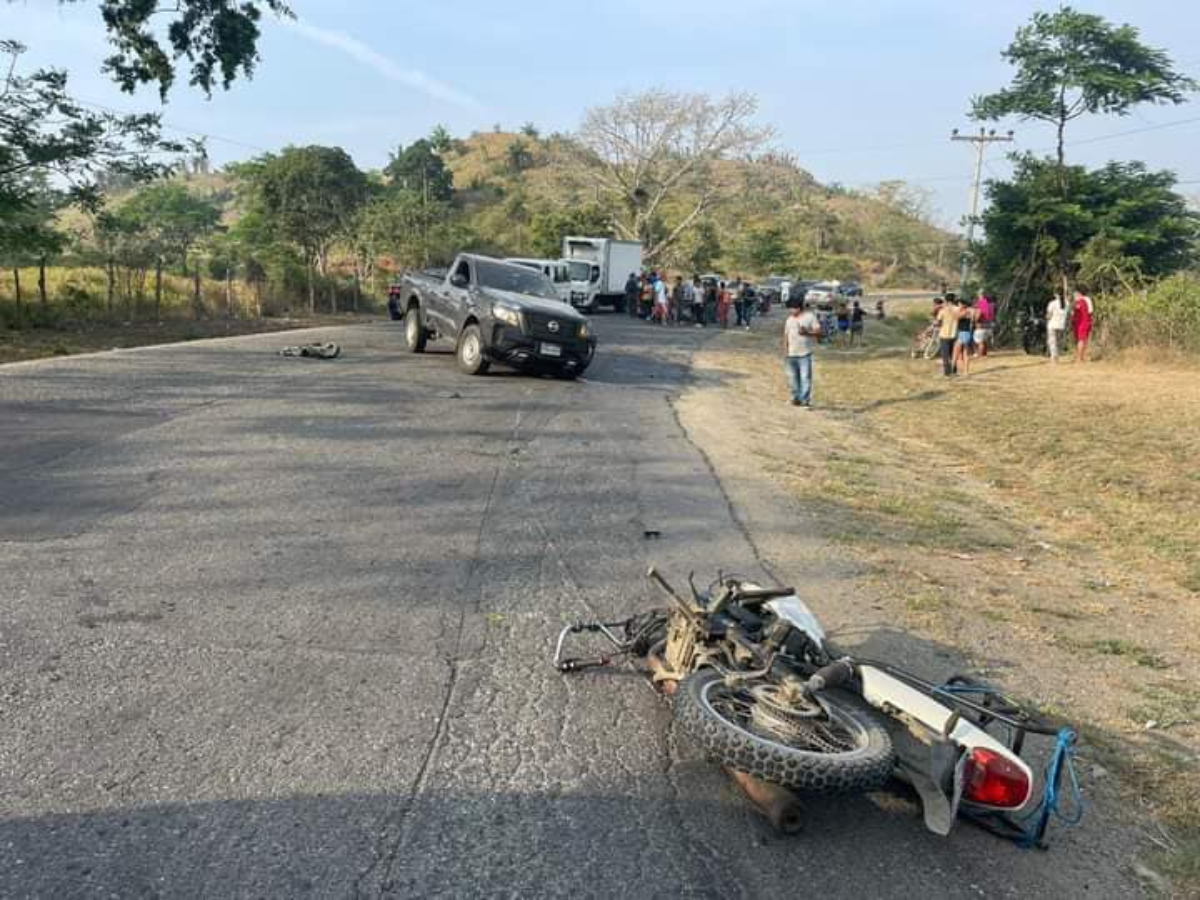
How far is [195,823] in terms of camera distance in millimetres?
3066

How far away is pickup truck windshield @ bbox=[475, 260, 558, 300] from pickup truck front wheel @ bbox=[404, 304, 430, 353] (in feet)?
6.60

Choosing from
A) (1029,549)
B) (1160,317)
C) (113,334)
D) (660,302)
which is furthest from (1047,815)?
(660,302)

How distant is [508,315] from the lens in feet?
45.9

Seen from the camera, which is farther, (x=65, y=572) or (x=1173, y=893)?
(x=65, y=572)

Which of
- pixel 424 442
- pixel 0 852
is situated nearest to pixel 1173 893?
pixel 0 852

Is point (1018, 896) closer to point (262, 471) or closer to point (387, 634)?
point (387, 634)

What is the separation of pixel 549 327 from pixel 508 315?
0.64 meters

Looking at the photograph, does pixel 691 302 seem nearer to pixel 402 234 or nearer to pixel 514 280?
pixel 402 234

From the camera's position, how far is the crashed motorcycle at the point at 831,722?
319 cm

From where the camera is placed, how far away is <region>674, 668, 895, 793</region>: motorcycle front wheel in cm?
313

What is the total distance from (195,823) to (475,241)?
183 ft

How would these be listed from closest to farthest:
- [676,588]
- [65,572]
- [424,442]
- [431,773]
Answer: [431,773]
[65,572]
[676,588]
[424,442]

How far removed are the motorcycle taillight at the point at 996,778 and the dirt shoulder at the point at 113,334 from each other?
Result: 15335 millimetres

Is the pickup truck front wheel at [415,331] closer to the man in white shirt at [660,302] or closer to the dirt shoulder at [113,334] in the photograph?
the dirt shoulder at [113,334]
